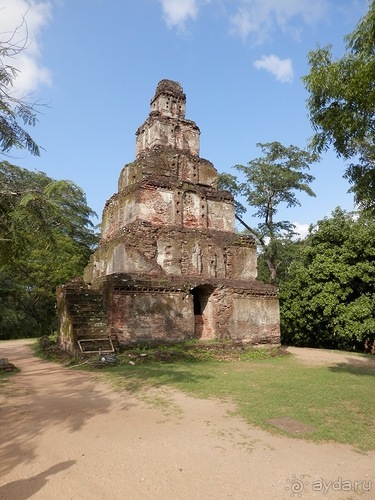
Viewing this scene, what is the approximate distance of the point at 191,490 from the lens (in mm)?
3650

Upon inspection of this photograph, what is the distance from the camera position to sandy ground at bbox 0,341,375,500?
3654 mm

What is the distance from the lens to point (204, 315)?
14.9m

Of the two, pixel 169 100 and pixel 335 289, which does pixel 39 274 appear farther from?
pixel 335 289

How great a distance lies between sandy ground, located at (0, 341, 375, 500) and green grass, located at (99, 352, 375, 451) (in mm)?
566

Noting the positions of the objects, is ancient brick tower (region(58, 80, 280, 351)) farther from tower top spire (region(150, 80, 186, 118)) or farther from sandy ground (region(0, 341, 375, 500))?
sandy ground (region(0, 341, 375, 500))

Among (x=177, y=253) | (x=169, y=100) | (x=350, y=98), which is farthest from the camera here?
(x=169, y=100)

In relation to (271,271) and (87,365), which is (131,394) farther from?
(271,271)

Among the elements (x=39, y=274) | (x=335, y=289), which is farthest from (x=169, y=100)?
(x=39, y=274)

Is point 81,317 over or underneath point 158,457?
over

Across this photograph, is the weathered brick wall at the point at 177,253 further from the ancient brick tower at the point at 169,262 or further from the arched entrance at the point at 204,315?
the arched entrance at the point at 204,315

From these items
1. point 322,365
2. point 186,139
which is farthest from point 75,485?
point 186,139

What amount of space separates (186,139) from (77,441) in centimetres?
1523

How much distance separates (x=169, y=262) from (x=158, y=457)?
10.4 m

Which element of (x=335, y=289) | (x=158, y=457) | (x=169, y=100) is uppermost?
(x=169, y=100)
